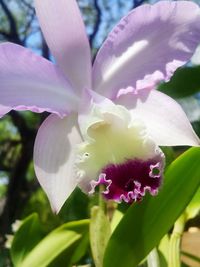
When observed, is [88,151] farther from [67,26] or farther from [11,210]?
[11,210]

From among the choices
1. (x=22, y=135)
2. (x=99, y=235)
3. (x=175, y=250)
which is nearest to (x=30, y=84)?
(x=99, y=235)

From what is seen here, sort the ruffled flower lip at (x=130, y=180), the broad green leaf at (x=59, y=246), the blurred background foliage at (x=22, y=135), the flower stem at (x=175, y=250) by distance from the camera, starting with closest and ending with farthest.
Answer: the ruffled flower lip at (x=130, y=180)
the flower stem at (x=175, y=250)
the broad green leaf at (x=59, y=246)
the blurred background foliage at (x=22, y=135)

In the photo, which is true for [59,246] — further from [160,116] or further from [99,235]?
[160,116]

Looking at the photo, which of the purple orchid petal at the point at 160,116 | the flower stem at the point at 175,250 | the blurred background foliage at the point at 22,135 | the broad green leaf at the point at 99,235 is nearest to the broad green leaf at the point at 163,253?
the flower stem at the point at 175,250

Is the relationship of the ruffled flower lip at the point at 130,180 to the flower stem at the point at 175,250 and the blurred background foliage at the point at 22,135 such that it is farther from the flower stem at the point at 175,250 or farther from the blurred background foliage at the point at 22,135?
the blurred background foliage at the point at 22,135

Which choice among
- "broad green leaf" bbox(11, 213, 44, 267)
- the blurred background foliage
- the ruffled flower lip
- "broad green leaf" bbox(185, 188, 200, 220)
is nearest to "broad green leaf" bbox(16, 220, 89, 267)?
"broad green leaf" bbox(11, 213, 44, 267)

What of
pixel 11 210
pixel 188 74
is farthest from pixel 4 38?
pixel 188 74

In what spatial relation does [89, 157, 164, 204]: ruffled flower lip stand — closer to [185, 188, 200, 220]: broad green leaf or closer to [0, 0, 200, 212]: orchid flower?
[0, 0, 200, 212]: orchid flower
